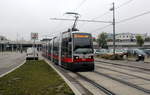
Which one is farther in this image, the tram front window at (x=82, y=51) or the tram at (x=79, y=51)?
the tram front window at (x=82, y=51)

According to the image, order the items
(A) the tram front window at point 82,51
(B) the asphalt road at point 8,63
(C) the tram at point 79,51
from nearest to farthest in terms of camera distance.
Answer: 1. (C) the tram at point 79,51
2. (A) the tram front window at point 82,51
3. (B) the asphalt road at point 8,63

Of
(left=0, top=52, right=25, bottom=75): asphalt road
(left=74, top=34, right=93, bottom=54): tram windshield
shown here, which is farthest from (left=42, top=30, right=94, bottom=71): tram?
(left=0, top=52, right=25, bottom=75): asphalt road

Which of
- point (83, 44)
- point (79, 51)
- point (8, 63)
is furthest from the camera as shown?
point (8, 63)

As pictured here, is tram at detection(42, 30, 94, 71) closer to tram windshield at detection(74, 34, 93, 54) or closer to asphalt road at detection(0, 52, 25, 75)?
tram windshield at detection(74, 34, 93, 54)

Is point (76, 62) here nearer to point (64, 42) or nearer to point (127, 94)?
point (64, 42)

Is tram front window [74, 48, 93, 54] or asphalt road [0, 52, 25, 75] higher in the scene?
tram front window [74, 48, 93, 54]

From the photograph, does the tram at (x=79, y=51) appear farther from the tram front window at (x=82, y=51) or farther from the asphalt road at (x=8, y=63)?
the asphalt road at (x=8, y=63)

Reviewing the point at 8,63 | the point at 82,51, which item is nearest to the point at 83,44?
the point at 82,51

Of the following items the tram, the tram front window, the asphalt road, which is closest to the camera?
the tram

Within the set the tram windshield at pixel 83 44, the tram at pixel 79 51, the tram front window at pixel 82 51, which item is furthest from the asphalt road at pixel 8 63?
the tram windshield at pixel 83 44

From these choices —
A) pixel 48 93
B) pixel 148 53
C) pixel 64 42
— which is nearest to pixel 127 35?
pixel 148 53

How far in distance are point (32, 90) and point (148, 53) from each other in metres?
38.0

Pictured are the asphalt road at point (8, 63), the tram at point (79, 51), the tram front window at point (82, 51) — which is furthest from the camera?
the asphalt road at point (8, 63)

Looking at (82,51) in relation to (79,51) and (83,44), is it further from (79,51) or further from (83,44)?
(83,44)
